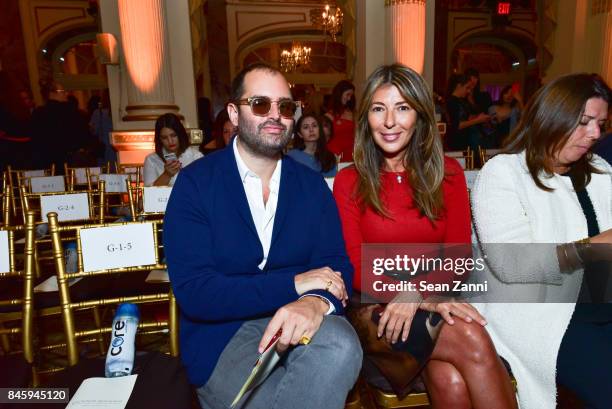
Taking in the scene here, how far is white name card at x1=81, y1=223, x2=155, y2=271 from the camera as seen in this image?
5.11 ft

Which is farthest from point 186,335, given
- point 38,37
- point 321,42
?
point 321,42

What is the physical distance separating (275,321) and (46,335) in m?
2.35

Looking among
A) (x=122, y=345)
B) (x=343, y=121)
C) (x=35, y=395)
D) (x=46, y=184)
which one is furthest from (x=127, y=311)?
(x=343, y=121)

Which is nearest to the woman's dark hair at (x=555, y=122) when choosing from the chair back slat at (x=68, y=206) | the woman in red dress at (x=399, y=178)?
the woman in red dress at (x=399, y=178)

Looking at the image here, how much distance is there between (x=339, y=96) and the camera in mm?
4113

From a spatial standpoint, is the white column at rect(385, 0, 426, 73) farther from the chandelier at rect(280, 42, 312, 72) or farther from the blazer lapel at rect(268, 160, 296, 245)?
the chandelier at rect(280, 42, 312, 72)

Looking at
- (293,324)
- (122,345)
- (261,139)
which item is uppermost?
(261,139)

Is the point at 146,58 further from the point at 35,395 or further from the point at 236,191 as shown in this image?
the point at 35,395

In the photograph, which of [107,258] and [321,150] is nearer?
[107,258]

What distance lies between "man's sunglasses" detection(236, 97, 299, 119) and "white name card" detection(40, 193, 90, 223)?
168cm

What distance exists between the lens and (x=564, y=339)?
1.38m


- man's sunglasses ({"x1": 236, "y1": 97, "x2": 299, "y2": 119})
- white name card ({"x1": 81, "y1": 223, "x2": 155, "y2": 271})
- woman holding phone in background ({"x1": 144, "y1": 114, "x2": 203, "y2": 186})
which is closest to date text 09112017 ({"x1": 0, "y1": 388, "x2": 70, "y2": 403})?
white name card ({"x1": 81, "y1": 223, "x2": 155, "y2": 271})

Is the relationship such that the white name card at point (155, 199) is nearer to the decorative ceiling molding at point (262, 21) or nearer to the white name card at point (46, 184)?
the white name card at point (46, 184)

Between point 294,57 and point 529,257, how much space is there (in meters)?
12.2
